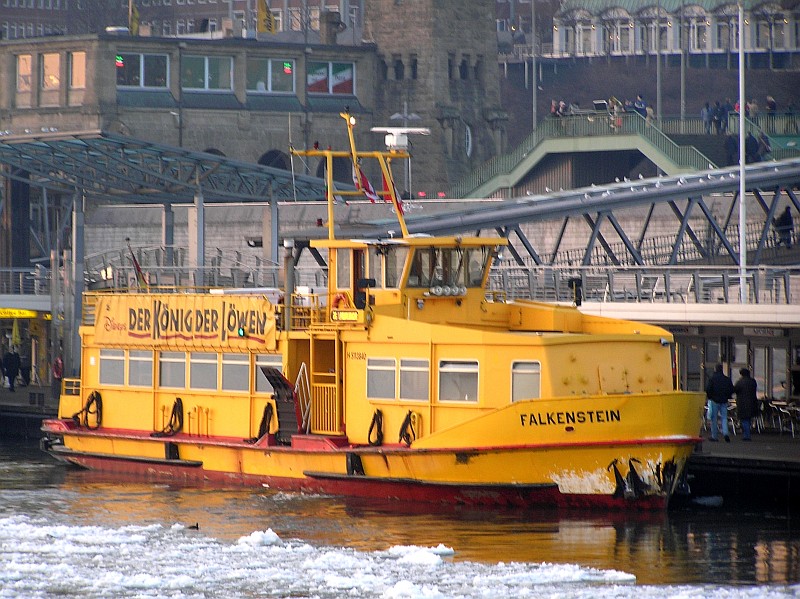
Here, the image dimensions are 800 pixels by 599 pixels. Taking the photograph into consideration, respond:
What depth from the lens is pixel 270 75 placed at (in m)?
76.4

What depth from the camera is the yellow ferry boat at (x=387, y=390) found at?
26.6 metres

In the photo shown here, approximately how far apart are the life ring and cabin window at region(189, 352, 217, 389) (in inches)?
119

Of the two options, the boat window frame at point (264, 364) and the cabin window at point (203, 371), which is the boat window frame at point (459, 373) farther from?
the cabin window at point (203, 371)

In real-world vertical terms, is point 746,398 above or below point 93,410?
above

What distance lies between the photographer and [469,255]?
1180 inches

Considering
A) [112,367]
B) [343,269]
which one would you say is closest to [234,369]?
[343,269]

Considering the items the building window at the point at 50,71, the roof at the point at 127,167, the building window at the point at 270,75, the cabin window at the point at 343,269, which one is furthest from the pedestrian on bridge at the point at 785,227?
the building window at the point at 50,71

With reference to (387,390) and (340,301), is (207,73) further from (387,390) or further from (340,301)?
(387,390)

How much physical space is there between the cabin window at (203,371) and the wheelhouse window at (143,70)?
143 feet

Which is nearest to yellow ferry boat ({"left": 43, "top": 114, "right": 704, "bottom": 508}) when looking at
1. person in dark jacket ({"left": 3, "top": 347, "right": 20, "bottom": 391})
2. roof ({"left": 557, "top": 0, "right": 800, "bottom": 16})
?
person in dark jacket ({"left": 3, "top": 347, "right": 20, "bottom": 391})

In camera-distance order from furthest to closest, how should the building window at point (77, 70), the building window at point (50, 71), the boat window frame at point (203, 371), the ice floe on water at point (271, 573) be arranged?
the building window at point (50, 71)
the building window at point (77, 70)
the boat window frame at point (203, 371)
the ice floe on water at point (271, 573)

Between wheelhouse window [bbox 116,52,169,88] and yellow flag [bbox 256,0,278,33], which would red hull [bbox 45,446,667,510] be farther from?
yellow flag [bbox 256,0,278,33]

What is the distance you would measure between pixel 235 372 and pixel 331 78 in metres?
49.0

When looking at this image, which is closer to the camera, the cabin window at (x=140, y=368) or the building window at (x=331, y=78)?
the cabin window at (x=140, y=368)
